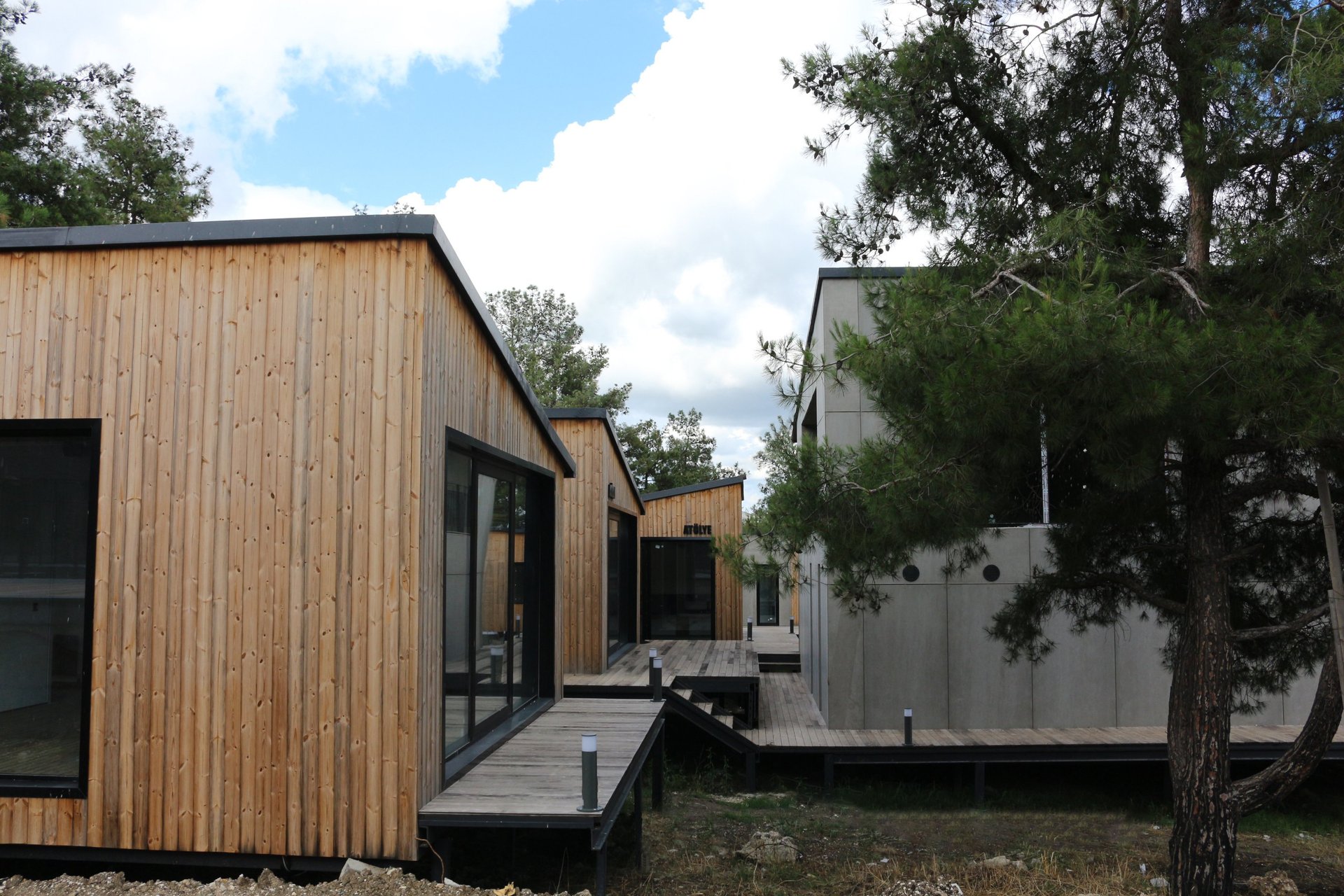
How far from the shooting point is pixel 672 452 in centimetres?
3525

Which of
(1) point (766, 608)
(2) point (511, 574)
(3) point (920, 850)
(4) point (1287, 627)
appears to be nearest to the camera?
(4) point (1287, 627)

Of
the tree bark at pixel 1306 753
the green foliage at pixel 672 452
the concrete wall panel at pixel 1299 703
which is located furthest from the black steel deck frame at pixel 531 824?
the green foliage at pixel 672 452

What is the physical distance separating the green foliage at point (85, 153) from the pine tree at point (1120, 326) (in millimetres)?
14380

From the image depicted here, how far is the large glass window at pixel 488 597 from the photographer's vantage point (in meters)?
5.99

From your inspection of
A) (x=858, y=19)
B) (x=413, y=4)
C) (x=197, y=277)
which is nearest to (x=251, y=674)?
(x=197, y=277)

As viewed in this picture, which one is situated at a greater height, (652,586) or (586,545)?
(586,545)

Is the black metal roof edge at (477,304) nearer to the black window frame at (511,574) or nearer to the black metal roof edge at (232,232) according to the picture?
the black metal roof edge at (232,232)

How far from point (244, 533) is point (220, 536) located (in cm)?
14

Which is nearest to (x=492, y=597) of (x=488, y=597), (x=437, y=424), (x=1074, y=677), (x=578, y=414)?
(x=488, y=597)

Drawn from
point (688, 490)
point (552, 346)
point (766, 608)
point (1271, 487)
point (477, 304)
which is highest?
point (552, 346)

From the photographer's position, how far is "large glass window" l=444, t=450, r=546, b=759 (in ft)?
19.7

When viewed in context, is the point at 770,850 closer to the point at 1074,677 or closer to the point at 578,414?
the point at 1074,677

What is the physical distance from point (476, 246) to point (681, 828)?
97.0 feet

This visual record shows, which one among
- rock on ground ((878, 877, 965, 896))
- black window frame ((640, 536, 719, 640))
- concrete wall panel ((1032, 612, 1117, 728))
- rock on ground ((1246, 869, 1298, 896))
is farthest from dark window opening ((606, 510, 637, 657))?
rock on ground ((1246, 869, 1298, 896))
